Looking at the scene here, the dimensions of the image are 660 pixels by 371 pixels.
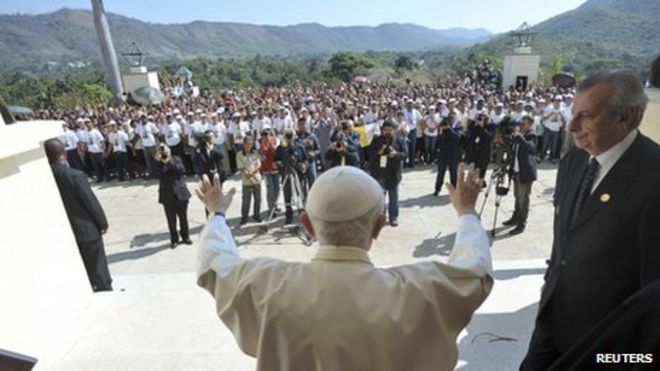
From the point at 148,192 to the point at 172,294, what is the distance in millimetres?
6866

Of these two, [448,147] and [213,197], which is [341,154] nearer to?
[448,147]

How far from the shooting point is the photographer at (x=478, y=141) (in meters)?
8.98

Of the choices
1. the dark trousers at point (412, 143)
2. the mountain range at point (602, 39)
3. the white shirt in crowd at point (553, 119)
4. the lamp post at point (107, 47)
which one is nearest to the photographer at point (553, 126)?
the white shirt in crowd at point (553, 119)

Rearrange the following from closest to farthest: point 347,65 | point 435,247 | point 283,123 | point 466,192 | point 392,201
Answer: point 466,192, point 435,247, point 392,201, point 283,123, point 347,65

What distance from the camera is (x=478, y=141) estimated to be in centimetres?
901

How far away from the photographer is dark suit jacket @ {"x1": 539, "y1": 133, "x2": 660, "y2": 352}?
181cm

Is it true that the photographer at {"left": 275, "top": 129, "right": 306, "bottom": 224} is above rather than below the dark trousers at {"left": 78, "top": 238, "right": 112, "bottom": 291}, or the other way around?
above

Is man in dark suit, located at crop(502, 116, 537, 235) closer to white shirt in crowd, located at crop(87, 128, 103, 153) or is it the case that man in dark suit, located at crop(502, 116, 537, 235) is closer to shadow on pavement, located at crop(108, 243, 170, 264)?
shadow on pavement, located at crop(108, 243, 170, 264)

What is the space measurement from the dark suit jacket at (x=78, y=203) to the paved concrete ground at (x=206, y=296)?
29.1 inches

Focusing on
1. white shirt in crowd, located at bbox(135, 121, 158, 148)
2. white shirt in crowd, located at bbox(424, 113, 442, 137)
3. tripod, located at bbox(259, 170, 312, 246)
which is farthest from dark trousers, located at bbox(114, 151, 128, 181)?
white shirt in crowd, located at bbox(424, 113, 442, 137)

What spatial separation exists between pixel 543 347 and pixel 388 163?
522 centimetres

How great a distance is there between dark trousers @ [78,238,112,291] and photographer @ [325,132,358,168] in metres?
4.16

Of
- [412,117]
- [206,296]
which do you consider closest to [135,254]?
[206,296]

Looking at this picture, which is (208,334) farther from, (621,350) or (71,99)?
(71,99)
